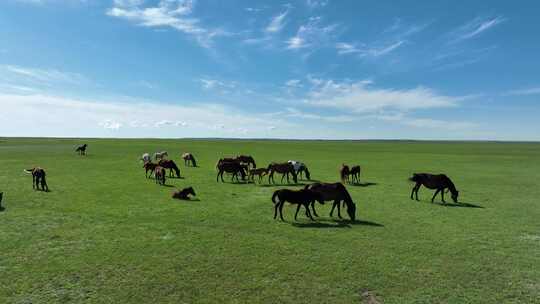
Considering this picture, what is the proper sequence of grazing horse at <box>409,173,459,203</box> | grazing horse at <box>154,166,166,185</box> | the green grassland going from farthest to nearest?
1. grazing horse at <box>154,166,166,185</box>
2. grazing horse at <box>409,173,459,203</box>
3. the green grassland

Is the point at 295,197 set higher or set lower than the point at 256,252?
higher

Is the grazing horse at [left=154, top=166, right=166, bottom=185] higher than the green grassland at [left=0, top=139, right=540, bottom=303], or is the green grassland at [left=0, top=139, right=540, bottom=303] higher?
the grazing horse at [left=154, top=166, right=166, bottom=185]

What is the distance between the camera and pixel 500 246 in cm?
1009

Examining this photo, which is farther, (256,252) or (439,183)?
(439,183)

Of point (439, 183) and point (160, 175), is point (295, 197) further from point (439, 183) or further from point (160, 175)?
point (160, 175)

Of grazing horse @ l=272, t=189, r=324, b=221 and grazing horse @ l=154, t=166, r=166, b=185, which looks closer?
grazing horse @ l=272, t=189, r=324, b=221

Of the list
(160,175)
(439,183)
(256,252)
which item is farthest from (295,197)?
(160,175)

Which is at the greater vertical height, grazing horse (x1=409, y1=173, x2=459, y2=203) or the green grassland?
grazing horse (x1=409, y1=173, x2=459, y2=203)

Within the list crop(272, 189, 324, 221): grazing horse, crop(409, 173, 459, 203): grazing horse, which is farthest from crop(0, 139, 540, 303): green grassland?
crop(409, 173, 459, 203): grazing horse

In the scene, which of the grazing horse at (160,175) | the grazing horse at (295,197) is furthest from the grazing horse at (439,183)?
the grazing horse at (160,175)

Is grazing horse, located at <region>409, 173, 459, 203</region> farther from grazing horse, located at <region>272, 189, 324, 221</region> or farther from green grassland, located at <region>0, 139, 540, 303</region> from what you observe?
grazing horse, located at <region>272, 189, 324, 221</region>

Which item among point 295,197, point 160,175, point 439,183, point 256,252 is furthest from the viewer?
point 160,175

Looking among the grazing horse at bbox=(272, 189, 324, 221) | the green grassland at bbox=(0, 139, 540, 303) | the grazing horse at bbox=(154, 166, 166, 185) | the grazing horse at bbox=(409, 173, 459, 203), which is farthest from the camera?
the grazing horse at bbox=(154, 166, 166, 185)

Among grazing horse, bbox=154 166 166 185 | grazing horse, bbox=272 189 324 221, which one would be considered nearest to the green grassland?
grazing horse, bbox=272 189 324 221
